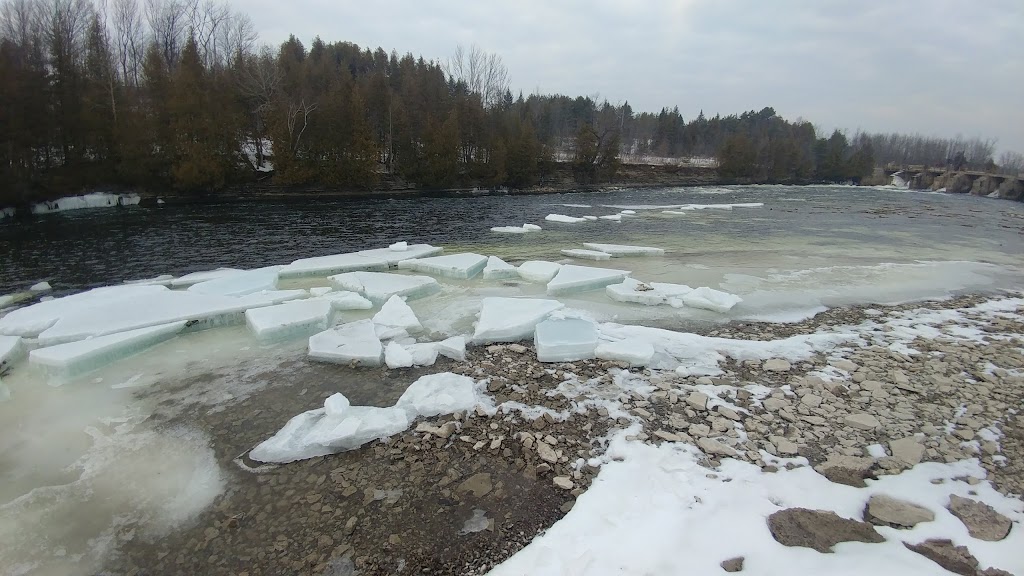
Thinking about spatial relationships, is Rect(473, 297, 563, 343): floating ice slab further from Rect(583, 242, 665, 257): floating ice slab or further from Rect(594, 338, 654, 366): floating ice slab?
Rect(583, 242, 665, 257): floating ice slab

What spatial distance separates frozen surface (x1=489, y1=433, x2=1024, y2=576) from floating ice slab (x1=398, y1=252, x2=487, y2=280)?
6.90m

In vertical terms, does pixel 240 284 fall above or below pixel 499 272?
below

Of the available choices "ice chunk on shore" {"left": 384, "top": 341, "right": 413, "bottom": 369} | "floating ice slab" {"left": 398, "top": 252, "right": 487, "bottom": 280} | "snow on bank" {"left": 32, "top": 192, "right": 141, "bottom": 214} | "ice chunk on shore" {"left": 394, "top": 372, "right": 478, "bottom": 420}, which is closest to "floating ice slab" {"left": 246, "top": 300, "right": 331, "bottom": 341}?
"ice chunk on shore" {"left": 384, "top": 341, "right": 413, "bottom": 369}

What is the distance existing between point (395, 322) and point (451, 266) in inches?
147

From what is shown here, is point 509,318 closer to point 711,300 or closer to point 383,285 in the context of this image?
point 383,285

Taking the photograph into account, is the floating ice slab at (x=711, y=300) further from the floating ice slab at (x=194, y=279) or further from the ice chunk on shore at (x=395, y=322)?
the floating ice slab at (x=194, y=279)

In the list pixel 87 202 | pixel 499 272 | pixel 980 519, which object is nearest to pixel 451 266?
pixel 499 272

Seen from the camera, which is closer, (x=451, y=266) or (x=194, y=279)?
(x=194, y=279)

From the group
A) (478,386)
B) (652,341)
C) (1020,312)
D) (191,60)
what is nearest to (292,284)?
(478,386)

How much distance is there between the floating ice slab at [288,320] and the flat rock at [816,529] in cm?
607

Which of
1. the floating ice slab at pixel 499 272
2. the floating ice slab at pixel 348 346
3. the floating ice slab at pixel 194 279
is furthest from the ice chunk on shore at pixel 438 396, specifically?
the floating ice slab at pixel 194 279

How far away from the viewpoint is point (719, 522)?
10.7 ft

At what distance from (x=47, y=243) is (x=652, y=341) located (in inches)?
759

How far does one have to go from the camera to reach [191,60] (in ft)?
109
